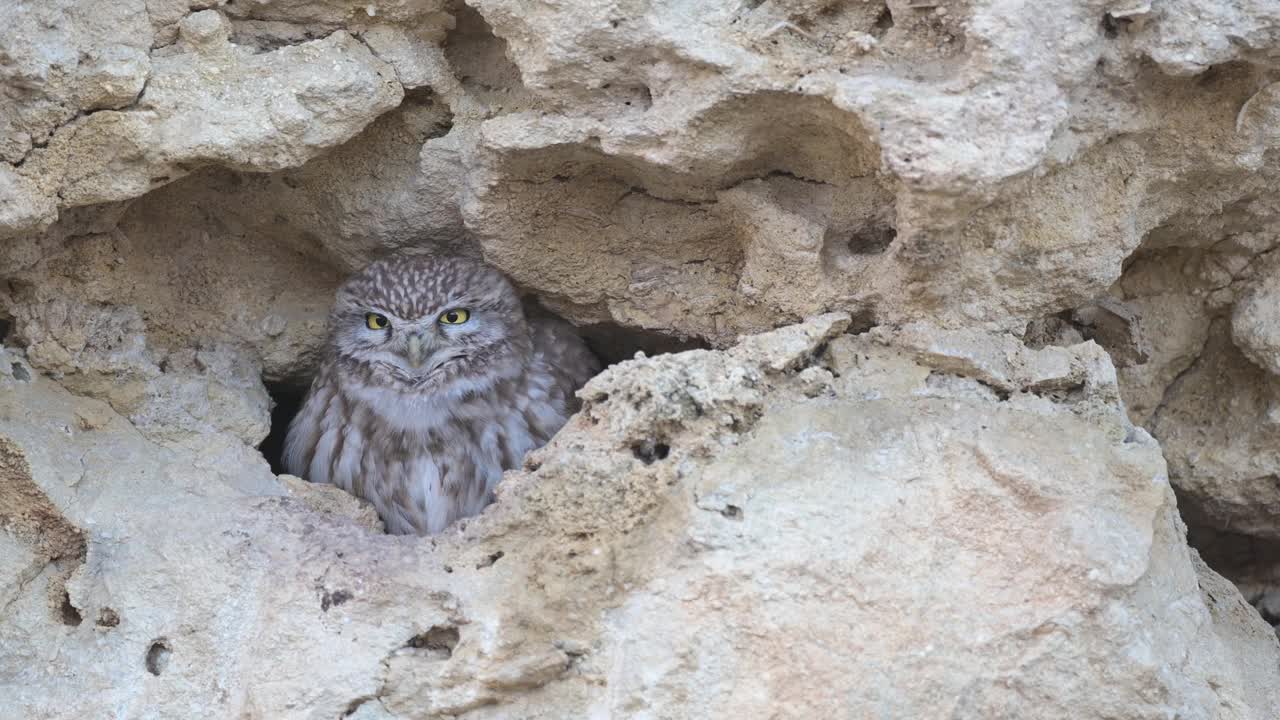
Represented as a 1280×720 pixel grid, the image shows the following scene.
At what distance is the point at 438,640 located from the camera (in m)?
2.41

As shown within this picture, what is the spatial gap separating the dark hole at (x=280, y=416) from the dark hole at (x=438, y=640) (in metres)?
1.67

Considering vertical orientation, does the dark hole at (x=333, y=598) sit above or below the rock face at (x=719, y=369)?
below

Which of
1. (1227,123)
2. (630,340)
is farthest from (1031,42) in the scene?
(630,340)

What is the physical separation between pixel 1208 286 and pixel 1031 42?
104 centimetres

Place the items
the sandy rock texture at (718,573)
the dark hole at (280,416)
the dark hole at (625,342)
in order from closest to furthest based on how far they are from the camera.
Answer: the sandy rock texture at (718,573) < the dark hole at (625,342) < the dark hole at (280,416)

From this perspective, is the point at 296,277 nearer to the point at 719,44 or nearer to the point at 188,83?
the point at 188,83

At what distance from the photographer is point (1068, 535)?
2.23m

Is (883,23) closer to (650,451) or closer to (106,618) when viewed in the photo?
(650,451)

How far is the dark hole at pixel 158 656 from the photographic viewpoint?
7.96 feet

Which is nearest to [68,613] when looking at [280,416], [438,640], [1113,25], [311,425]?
[438,640]

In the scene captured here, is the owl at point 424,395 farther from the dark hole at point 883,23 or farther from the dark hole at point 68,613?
the dark hole at point 883,23

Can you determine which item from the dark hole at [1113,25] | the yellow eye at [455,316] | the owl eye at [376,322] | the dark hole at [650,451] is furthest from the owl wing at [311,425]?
the dark hole at [1113,25]

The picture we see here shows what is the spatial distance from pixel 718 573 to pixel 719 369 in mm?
423

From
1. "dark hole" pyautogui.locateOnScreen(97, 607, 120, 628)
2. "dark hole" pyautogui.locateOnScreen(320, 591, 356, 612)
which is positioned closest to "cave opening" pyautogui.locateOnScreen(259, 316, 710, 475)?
"dark hole" pyautogui.locateOnScreen(97, 607, 120, 628)
